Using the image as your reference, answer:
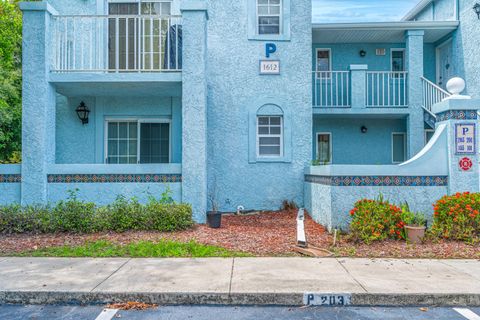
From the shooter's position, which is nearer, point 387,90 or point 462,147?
point 462,147

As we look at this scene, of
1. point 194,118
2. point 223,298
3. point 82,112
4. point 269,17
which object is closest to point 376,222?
point 223,298

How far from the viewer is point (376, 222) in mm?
7648

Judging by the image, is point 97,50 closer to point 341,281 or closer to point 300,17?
point 300,17

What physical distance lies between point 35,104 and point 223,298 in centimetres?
696

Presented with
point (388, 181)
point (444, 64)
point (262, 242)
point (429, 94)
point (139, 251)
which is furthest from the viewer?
point (444, 64)

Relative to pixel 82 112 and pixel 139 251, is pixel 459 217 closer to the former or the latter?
pixel 139 251

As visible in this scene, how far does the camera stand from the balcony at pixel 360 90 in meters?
13.0

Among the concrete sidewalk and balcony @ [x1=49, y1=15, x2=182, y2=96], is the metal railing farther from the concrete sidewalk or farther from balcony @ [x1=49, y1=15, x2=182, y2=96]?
balcony @ [x1=49, y1=15, x2=182, y2=96]

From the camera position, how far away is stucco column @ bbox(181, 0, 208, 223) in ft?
31.4

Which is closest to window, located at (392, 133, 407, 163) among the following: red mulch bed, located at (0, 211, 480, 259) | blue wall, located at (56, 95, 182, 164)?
red mulch bed, located at (0, 211, 480, 259)

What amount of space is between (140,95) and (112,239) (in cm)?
458

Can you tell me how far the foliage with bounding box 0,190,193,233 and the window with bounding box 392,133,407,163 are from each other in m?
8.94

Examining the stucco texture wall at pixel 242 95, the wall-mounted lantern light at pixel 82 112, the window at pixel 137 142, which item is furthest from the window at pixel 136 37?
the window at pixel 137 142

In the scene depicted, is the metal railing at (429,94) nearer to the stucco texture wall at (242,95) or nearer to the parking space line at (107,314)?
the stucco texture wall at (242,95)
